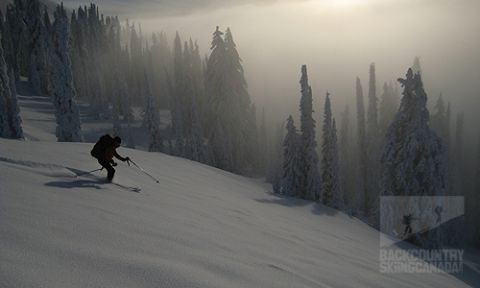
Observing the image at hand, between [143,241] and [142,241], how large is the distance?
0.06 feet

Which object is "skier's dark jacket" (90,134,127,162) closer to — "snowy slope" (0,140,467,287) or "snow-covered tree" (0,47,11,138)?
"snowy slope" (0,140,467,287)

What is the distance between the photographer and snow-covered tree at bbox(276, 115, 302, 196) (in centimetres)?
3309

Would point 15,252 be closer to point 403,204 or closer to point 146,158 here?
point 146,158

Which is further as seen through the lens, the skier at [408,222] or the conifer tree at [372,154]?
the conifer tree at [372,154]

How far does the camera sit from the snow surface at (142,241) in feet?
13.5

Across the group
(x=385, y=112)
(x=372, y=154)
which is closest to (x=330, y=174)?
(x=372, y=154)

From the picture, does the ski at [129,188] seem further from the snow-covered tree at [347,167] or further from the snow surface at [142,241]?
the snow-covered tree at [347,167]

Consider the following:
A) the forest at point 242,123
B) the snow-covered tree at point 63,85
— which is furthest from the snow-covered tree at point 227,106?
the snow-covered tree at point 63,85

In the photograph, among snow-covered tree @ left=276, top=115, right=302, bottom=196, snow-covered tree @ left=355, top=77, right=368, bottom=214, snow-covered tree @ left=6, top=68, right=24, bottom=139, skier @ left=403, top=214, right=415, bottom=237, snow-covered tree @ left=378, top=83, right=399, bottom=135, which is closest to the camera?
skier @ left=403, top=214, right=415, bottom=237

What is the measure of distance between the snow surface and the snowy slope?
0.02 m

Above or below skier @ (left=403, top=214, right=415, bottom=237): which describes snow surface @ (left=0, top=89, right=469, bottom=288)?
above

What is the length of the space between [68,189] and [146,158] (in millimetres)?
9266

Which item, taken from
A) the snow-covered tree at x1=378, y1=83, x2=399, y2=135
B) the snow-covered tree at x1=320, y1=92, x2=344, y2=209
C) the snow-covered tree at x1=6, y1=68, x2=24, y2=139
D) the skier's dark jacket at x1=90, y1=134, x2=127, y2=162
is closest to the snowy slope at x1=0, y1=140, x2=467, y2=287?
the skier's dark jacket at x1=90, y1=134, x2=127, y2=162

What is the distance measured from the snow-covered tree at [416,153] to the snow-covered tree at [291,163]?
30.7 feet
